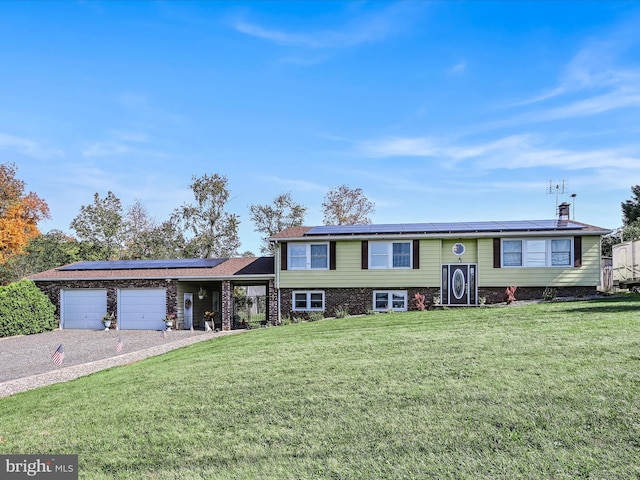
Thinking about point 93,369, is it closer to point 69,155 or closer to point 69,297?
point 69,297

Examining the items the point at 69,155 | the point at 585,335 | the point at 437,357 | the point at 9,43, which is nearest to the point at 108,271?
the point at 69,155

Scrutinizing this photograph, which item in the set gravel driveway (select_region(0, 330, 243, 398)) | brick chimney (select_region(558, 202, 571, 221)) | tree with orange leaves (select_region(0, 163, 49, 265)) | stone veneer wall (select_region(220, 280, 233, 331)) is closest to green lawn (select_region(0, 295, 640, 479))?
gravel driveway (select_region(0, 330, 243, 398))

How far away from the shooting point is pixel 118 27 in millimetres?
14500

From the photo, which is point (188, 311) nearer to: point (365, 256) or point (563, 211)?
point (365, 256)

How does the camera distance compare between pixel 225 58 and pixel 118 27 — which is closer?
pixel 118 27

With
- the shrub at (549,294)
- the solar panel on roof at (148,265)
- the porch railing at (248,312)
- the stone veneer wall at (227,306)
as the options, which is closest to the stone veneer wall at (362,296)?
the shrub at (549,294)

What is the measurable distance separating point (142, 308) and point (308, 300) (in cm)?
869

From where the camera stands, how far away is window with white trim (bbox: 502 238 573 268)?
1931 centimetres

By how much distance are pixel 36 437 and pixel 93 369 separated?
6.22 m

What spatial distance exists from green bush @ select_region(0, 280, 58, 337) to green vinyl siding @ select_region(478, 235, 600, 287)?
2090 cm

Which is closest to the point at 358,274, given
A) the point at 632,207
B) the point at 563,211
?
the point at 563,211

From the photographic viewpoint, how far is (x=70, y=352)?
15.7 metres

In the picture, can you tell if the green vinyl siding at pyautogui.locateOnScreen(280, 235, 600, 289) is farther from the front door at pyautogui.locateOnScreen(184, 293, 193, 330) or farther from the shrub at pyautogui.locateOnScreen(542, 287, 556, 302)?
the front door at pyautogui.locateOnScreen(184, 293, 193, 330)

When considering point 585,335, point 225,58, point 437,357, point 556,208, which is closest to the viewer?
point 437,357
